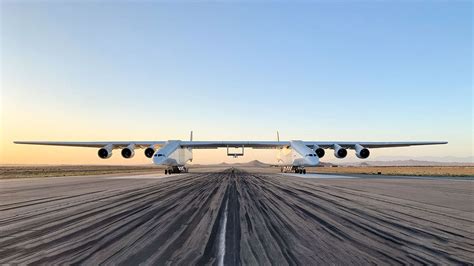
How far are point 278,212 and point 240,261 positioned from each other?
18.2 ft

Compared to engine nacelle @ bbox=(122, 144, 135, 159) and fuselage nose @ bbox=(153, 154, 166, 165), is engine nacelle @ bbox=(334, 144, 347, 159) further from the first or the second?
engine nacelle @ bbox=(122, 144, 135, 159)

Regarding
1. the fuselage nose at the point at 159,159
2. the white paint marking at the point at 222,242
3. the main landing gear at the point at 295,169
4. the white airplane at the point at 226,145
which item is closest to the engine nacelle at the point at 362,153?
the white airplane at the point at 226,145

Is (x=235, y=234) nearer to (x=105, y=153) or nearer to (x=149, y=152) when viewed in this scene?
(x=105, y=153)

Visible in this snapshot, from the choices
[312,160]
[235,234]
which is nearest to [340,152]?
[312,160]

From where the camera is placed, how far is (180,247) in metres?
6.32

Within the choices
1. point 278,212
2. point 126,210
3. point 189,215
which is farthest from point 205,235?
point 126,210

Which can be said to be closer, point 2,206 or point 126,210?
point 126,210

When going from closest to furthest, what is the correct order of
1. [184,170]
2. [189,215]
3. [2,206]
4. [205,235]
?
[205,235] < [189,215] < [2,206] < [184,170]

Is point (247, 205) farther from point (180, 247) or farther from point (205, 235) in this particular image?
point (180, 247)

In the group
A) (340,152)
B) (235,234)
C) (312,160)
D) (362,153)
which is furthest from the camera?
(340,152)

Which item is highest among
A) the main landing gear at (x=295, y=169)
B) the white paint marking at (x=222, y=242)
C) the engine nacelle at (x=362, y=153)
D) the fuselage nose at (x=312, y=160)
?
the engine nacelle at (x=362, y=153)

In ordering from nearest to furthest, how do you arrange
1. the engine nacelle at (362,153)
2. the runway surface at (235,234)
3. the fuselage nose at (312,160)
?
the runway surface at (235,234) → the fuselage nose at (312,160) → the engine nacelle at (362,153)

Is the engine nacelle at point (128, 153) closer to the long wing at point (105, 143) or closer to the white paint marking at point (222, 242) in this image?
the long wing at point (105, 143)

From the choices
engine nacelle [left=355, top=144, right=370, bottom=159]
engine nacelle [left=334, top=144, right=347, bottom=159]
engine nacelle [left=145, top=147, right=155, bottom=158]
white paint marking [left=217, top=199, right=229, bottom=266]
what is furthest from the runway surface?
engine nacelle [left=145, top=147, right=155, bottom=158]
